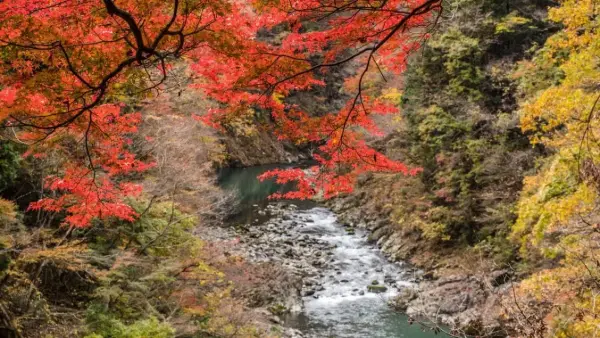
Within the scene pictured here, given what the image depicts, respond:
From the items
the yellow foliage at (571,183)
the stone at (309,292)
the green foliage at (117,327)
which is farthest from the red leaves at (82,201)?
the stone at (309,292)

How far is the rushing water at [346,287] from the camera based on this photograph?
11.1 m

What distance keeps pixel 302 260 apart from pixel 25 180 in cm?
901

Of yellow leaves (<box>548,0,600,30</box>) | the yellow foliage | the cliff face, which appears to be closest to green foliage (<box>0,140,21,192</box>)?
the yellow foliage

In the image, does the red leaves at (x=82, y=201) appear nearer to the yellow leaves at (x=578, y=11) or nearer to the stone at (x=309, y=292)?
the stone at (x=309, y=292)

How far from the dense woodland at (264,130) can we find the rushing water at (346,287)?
1.03 metres

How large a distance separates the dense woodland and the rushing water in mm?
1032

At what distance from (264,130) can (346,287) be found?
22.2ft

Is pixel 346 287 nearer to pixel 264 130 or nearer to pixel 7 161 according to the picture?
pixel 264 130

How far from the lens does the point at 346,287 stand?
13578 millimetres

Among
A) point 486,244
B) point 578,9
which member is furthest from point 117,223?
point 486,244

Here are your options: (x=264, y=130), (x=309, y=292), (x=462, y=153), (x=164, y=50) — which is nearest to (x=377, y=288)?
(x=309, y=292)

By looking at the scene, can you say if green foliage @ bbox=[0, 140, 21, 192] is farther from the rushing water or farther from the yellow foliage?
the yellow foliage

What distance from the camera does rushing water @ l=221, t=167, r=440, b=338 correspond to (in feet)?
36.6

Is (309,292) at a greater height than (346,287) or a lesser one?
greater
